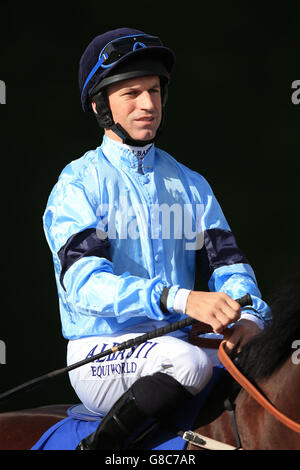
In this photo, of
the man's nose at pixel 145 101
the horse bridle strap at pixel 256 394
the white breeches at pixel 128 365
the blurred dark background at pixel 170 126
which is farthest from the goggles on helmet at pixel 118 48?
the blurred dark background at pixel 170 126

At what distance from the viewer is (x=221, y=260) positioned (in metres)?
2.05

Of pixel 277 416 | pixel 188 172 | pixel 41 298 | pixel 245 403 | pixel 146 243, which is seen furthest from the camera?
pixel 41 298

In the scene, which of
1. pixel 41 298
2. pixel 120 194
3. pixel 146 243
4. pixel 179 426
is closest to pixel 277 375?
pixel 179 426

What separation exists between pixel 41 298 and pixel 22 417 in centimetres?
161

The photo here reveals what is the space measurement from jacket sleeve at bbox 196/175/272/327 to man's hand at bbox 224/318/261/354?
14 cm

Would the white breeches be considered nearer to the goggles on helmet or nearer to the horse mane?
the horse mane

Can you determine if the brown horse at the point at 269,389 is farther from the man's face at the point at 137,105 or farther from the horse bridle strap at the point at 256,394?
the man's face at the point at 137,105

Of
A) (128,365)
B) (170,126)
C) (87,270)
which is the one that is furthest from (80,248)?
(170,126)

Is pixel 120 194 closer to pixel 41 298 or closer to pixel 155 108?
pixel 155 108

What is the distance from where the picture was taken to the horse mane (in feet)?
5.27

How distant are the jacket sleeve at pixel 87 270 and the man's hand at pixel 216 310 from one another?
0.10 metres

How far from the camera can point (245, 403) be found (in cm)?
166

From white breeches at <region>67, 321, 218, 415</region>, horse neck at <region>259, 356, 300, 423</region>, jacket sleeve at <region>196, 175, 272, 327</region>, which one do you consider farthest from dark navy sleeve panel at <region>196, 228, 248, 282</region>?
horse neck at <region>259, 356, 300, 423</region>

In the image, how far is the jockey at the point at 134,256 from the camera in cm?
170
